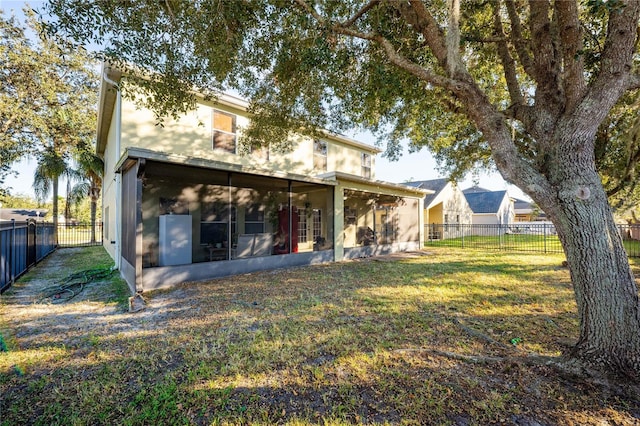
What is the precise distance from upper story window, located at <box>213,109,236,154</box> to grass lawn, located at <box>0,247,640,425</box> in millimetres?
5410

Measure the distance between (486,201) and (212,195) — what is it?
97.6 ft

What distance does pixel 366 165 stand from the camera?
16344 mm

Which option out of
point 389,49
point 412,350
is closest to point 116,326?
point 412,350

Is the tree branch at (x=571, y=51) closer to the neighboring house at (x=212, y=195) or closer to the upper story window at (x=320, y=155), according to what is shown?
the neighboring house at (x=212, y=195)

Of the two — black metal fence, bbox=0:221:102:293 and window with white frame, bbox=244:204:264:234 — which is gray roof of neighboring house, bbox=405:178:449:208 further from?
black metal fence, bbox=0:221:102:293

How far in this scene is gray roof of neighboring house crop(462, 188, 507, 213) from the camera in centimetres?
2962

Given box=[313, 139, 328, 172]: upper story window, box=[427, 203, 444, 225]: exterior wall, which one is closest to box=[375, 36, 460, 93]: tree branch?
box=[313, 139, 328, 172]: upper story window

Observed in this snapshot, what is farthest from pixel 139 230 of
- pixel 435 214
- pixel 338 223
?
pixel 435 214

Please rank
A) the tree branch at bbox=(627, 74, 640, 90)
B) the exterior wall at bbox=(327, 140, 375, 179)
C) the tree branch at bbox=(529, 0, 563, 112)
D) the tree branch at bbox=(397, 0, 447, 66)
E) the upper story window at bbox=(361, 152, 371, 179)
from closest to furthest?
the tree branch at bbox=(627, 74, 640, 90) → the tree branch at bbox=(529, 0, 563, 112) → the tree branch at bbox=(397, 0, 447, 66) → the exterior wall at bbox=(327, 140, 375, 179) → the upper story window at bbox=(361, 152, 371, 179)

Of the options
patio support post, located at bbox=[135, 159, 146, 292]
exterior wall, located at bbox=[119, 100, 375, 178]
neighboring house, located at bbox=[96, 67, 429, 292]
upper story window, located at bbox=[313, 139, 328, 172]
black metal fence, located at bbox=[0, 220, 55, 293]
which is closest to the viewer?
patio support post, located at bbox=[135, 159, 146, 292]

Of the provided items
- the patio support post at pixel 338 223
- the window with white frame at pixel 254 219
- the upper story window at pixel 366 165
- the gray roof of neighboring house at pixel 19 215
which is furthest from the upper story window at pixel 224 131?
the gray roof of neighboring house at pixel 19 215

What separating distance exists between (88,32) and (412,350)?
22.3 ft

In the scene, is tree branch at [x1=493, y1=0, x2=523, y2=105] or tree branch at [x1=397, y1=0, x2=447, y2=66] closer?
tree branch at [x1=397, y1=0, x2=447, y2=66]

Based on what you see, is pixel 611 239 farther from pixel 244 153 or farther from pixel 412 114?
pixel 244 153
